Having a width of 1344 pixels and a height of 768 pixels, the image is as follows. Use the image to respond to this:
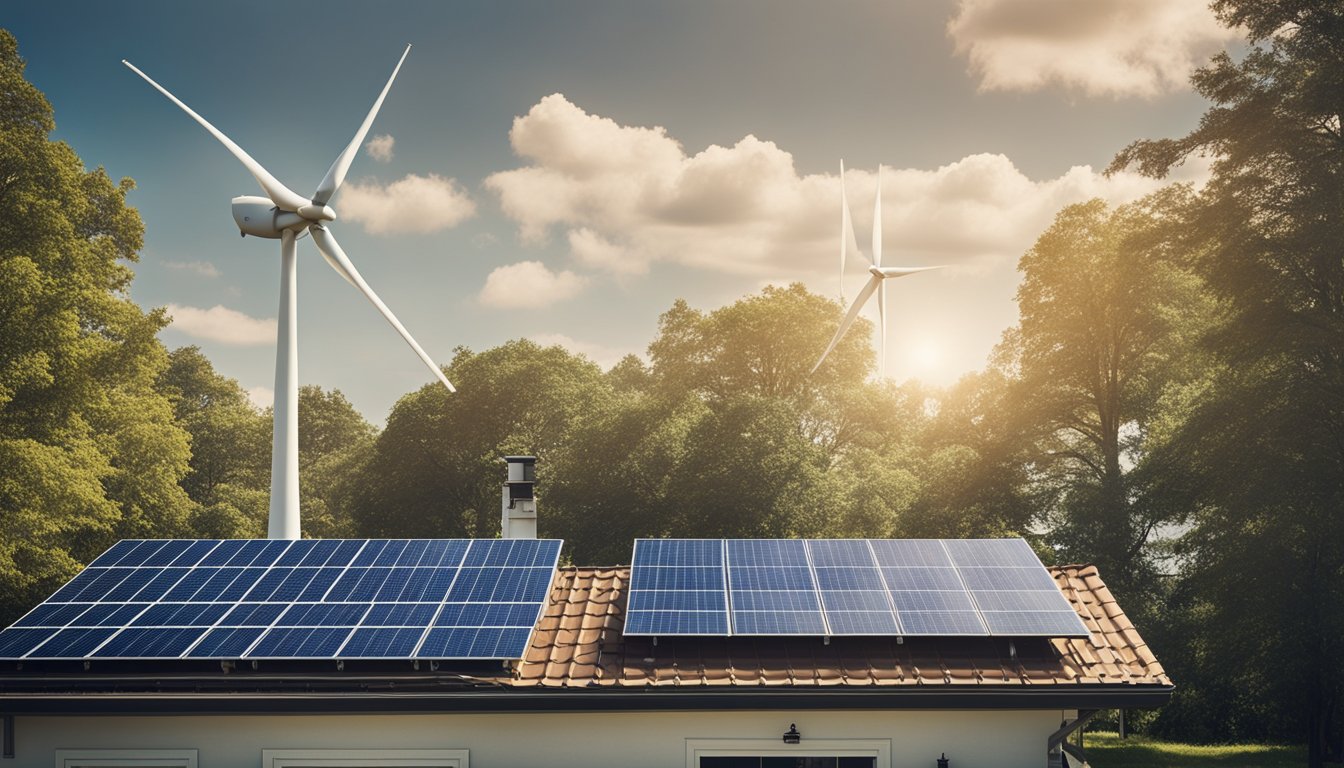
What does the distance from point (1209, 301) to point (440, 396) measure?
4021 cm

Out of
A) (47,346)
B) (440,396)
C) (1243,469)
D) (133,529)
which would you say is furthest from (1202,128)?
(440,396)

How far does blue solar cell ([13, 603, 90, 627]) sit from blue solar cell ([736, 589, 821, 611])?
8.30 meters

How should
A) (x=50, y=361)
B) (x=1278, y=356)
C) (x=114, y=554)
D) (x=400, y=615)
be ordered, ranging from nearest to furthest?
(x=400, y=615)
(x=114, y=554)
(x=1278, y=356)
(x=50, y=361)

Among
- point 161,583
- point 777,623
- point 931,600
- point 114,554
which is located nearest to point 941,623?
point 931,600

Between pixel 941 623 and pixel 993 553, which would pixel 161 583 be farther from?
pixel 993 553

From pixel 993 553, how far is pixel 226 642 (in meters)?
12.1

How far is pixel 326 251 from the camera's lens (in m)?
24.6

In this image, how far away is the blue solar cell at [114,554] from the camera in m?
16.7

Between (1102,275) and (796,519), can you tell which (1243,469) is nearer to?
(1102,275)

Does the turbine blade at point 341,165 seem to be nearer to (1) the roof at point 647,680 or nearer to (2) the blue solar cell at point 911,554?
(1) the roof at point 647,680

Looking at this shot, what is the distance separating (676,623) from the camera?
1455 cm

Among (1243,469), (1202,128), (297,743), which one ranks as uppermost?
(1202,128)

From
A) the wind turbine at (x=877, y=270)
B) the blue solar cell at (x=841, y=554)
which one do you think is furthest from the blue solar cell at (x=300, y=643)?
the wind turbine at (x=877, y=270)

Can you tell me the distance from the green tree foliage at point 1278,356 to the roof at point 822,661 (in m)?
Result: 14.3
